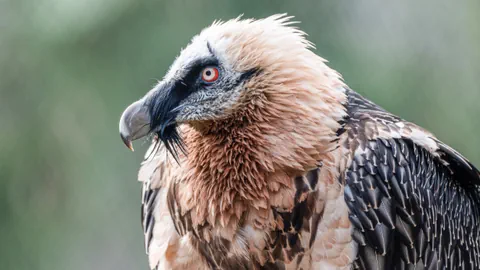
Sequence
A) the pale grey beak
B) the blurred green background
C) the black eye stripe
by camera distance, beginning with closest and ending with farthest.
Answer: the pale grey beak → the black eye stripe → the blurred green background

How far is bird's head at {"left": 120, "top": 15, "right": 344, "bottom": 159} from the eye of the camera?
3.90 meters

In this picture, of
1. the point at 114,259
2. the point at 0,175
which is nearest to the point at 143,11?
the point at 0,175

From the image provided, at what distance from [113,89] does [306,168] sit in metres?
6.88

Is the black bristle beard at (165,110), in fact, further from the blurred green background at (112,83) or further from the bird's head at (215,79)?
the blurred green background at (112,83)

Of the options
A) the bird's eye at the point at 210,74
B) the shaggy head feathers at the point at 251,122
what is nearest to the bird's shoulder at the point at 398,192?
the shaggy head feathers at the point at 251,122

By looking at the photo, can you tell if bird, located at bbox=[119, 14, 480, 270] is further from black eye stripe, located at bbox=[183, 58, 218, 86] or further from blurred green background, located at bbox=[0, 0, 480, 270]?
blurred green background, located at bbox=[0, 0, 480, 270]

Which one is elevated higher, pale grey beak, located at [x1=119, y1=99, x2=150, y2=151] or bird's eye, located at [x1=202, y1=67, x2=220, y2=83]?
bird's eye, located at [x1=202, y1=67, x2=220, y2=83]

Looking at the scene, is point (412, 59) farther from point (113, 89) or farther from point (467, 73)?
point (113, 89)

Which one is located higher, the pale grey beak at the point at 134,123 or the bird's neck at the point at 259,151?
the pale grey beak at the point at 134,123

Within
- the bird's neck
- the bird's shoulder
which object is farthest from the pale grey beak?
the bird's shoulder

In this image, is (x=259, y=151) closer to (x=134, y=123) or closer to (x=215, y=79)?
(x=215, y=79)

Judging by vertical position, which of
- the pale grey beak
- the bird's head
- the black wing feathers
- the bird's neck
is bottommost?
the black wing feathers

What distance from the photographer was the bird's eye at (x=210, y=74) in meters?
3.99

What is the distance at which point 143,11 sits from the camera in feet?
32.8
